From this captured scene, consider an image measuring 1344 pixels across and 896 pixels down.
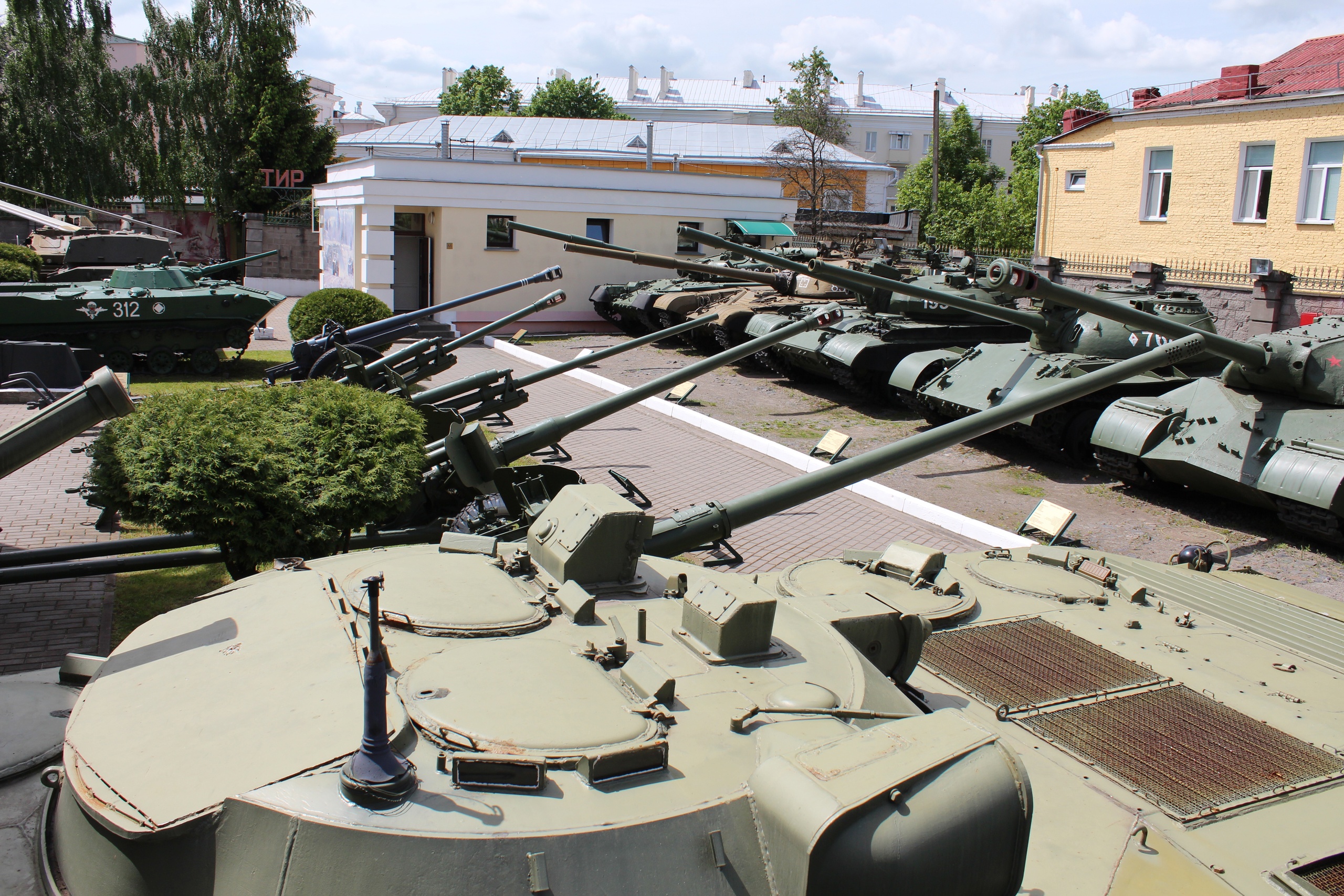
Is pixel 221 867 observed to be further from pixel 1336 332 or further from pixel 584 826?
pixel 1336 332

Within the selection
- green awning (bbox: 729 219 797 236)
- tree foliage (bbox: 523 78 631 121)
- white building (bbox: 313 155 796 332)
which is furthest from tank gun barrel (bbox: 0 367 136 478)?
tree foliage (bbox: 523 78 631 121)

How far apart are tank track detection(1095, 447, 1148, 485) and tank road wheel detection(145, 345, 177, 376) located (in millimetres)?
15316

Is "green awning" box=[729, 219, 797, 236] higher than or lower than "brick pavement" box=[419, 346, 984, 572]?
higher

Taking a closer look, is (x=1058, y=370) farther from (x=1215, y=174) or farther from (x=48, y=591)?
(x=1215, y=174)

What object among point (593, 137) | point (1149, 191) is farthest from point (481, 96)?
point (1149, 191)

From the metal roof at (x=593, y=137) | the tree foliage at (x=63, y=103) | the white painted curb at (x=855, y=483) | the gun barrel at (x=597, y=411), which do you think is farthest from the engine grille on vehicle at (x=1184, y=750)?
the metal roof at (x=593, y=137)

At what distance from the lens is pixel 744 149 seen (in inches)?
1864

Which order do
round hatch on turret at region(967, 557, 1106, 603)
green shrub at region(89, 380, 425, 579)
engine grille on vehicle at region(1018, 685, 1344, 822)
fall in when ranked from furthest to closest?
1. green shrub at region(89, 380, 425, 579)
2. round hatch on turret at region(967, 557, 1106, 603)
3. engine grille on vehicle at region(1018, 685, 1344, 822)

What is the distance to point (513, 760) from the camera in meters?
2.88

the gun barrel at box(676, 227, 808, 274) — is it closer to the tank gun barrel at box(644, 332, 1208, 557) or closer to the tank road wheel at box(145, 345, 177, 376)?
the tank gun barrel at box(644, 332, 1208, 557)

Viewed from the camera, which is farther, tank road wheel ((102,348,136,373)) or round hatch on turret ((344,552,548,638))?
tank road wheel ((102,348,136,373))

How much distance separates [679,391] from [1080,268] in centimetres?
1312

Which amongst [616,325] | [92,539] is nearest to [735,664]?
[92,539]

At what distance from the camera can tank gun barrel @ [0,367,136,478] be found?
13.6 ft
